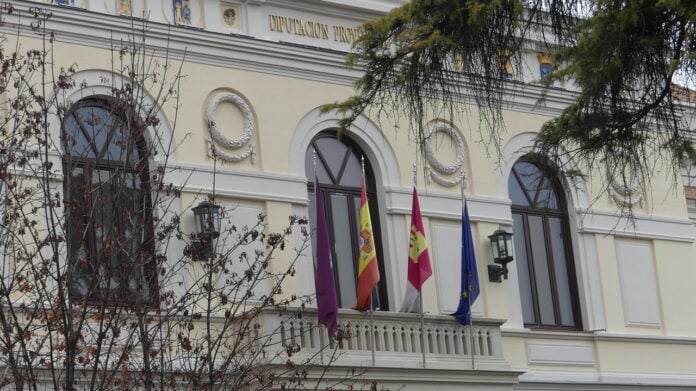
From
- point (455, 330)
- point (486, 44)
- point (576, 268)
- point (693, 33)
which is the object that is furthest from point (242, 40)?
point (693, 33)

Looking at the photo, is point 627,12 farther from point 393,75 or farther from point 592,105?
point 393,75

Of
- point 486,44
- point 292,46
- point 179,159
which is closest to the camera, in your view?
point 486,44

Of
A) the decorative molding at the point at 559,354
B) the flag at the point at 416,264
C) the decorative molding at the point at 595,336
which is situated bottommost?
the decorative molding at the point at 559,354

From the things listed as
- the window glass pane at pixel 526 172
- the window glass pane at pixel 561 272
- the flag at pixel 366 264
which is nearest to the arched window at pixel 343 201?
the flag at pixel 366 264

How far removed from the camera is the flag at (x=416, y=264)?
22.9m

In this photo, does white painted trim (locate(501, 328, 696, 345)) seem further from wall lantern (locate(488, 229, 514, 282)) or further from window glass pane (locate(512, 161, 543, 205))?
window glass pane (locate(512, 161, 543, 205))

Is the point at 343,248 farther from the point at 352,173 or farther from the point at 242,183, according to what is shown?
the point at 242,183

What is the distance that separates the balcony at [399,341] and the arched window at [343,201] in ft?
5.00

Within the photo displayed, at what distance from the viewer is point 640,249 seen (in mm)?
27344

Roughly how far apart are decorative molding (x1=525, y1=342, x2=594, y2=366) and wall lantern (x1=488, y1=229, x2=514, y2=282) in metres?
1.21

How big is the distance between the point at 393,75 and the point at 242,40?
8.04 m

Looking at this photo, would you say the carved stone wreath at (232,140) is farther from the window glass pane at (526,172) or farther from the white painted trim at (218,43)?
the window glass pane at (526,172)

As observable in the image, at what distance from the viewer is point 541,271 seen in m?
26.5

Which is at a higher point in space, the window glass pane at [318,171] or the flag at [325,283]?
the window glass pane at [318,171]
